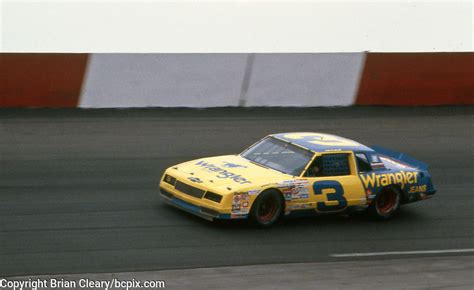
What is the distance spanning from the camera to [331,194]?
36.9 ft

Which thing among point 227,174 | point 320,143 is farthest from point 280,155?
point 227,174

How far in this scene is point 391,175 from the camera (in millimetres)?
11867

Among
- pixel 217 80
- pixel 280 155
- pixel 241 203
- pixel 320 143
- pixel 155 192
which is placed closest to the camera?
pixel 241 203

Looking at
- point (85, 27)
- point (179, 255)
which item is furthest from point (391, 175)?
point (85, 27)

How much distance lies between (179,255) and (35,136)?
20.5 ft

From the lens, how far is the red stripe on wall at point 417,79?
19.0 metres

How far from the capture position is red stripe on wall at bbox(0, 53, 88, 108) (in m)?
16.7

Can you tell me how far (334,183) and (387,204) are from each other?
1.14 metres

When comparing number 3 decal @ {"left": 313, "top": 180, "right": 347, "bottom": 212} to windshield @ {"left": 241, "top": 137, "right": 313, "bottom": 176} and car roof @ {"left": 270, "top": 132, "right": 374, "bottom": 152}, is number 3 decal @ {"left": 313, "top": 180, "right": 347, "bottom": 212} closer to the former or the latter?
windshield @ {"left": 241, "top": 137, "right": 313, "bottom": 176}

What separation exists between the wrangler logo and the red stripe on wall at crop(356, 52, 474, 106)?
704cm

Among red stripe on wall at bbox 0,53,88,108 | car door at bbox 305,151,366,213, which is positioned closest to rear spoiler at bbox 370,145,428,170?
car door at bbox 305,151,366,213

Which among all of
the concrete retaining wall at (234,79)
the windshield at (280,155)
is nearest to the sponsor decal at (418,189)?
the windshield at (280,155)

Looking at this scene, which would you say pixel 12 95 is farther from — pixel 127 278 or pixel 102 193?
pixel 127 278

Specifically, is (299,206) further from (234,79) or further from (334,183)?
(234,79)
